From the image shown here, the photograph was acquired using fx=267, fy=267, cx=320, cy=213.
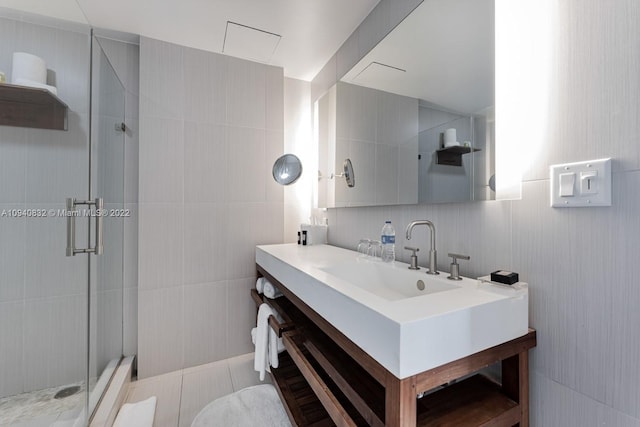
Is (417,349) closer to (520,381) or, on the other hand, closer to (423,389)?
(423,389)

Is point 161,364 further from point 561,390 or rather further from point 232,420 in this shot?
point 561,390

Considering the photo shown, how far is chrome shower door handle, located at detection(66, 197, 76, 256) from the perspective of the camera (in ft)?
3.96

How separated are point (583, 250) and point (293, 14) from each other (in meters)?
1.73

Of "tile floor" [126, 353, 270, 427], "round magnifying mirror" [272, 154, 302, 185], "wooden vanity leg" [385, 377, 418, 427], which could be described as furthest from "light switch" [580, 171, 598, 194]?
"tile floor" [126, 353, 270, 427]

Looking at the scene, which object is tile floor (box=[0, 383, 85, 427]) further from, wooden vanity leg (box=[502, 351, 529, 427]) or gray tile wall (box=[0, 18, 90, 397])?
wooden vanity leg (box=[502, 351, 529, 427])

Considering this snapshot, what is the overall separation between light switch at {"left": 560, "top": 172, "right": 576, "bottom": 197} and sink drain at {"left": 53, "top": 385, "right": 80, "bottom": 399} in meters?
2.07

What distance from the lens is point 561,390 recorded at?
29.0 inches

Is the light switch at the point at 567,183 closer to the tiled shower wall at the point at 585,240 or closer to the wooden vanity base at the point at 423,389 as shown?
the tiled shower wall at the point at 585,240

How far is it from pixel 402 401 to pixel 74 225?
59.0 inches

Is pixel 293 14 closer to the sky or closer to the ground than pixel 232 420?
closer to the sky

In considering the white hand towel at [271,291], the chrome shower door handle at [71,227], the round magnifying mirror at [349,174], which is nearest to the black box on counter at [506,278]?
the round magnifying mirror at [349,174]

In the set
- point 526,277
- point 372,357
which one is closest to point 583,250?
point 526,277

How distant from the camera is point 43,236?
3.74 feet

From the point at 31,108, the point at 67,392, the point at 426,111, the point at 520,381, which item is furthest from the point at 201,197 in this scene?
the point at 520,381
